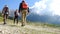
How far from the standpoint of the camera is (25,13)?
72.9ft

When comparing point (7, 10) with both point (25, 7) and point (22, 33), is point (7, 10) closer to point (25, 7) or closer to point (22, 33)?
point (25, 7)

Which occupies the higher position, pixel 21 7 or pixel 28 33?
pixel 21 7

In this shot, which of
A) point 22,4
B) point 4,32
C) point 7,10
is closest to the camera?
point 4,32

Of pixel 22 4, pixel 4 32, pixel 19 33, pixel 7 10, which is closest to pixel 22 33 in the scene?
pixel 19 33

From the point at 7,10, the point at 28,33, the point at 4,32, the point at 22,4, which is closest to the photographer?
the point at 4,32

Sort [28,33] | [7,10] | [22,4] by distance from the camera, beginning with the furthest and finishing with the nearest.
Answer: [7,10] < [22,4] < [28,33]

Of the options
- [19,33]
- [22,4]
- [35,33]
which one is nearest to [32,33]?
[35,33]

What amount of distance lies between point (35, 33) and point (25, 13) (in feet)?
18.9

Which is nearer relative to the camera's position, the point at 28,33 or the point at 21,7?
the point at 28,33

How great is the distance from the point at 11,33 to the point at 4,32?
48 cm

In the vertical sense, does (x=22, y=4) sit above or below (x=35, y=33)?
above

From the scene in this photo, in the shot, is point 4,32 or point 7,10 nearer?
point 4,32

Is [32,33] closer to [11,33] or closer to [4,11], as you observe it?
[11,33]

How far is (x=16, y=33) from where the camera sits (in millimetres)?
A: 15656
